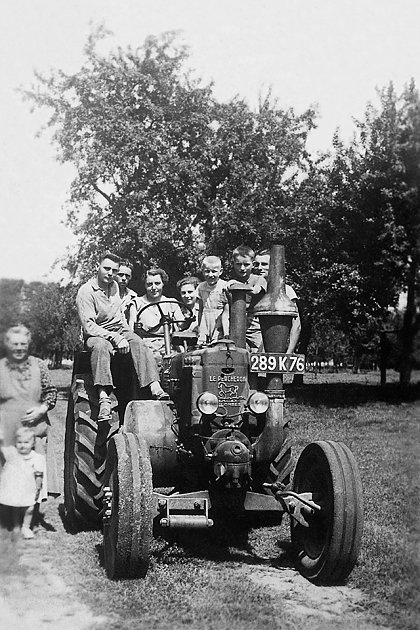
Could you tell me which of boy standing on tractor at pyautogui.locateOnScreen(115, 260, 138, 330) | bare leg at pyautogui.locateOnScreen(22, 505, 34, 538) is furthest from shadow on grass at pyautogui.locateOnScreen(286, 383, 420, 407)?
bare leg at pyautogui.locateOnScreen(22, 505, 34, 538)

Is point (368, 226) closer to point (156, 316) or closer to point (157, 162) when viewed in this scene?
point (157, 162)

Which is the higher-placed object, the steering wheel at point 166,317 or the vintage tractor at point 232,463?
the steering wheel at point 166,317

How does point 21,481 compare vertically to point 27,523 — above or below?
above

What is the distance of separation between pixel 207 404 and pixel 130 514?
90cm

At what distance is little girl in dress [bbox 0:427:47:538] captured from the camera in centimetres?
541

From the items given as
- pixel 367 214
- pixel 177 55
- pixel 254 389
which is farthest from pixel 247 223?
pixel 254 389

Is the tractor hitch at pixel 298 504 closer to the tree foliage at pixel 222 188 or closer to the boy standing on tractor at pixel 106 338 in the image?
the boy standing on tractor at pixel 106 338

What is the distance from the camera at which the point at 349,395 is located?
64.6 feet

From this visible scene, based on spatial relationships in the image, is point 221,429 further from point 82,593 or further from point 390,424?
point 390,424

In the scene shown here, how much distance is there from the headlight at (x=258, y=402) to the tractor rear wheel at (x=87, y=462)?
1439 mm

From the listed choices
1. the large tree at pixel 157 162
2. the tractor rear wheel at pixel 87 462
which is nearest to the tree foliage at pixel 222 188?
the large tree at pixel 157 162

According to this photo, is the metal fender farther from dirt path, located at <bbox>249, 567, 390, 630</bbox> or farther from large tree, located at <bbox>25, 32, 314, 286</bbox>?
large tree, located at <bbox>25, 32, 314, 286</bbox>

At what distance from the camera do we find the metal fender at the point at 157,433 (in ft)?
17.7

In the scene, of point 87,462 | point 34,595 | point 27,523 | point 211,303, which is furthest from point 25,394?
point 211,303
